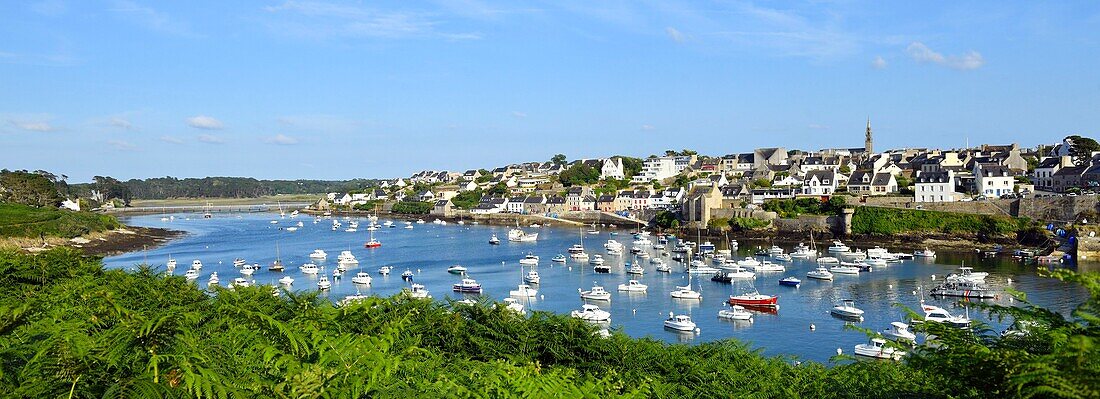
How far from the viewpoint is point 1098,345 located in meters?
3.37

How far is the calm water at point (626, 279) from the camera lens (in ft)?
73.0

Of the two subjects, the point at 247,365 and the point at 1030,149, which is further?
the point at 1030,149

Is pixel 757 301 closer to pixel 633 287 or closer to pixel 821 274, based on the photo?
pixel 633 287

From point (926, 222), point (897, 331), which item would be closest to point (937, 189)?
point (926, 222)

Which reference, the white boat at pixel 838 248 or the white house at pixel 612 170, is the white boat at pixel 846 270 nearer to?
the white boat at pixel 838 248

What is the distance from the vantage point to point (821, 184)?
190 ft

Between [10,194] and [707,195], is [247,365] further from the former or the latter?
[10,194]

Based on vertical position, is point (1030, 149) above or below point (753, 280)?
above

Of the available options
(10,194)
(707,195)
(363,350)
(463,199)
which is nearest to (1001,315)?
(363,350)

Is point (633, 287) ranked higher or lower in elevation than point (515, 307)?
lower

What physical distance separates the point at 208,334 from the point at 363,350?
1.45 meters

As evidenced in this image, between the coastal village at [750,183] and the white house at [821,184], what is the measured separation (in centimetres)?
7

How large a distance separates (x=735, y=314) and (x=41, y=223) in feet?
129

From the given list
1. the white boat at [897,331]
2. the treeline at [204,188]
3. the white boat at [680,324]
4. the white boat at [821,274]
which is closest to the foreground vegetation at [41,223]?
the white boat at [680,324]
